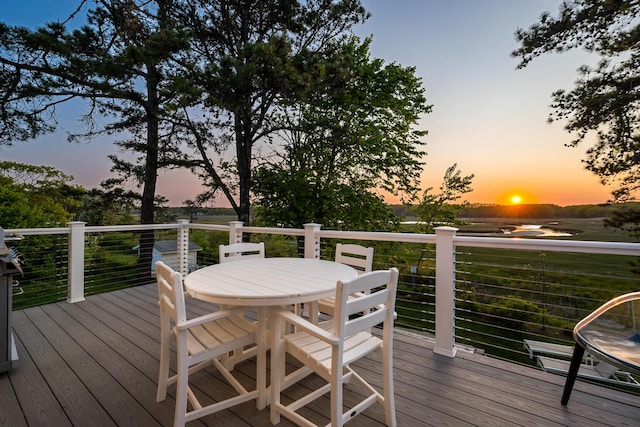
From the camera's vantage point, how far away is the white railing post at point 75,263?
12.8 ft

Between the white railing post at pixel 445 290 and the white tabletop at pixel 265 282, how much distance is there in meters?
0.83

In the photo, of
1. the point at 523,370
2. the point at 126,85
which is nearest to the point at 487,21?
the point at 523,370

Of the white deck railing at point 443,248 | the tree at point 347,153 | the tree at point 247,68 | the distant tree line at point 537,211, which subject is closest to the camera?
the white deck railing at point 443,248

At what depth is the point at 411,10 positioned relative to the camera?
654cm

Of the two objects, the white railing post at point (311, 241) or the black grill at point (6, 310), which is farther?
the white railing post at point (311, 241)

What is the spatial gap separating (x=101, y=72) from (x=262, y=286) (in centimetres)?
621

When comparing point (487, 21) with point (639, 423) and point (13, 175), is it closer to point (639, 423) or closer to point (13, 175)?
point (639, 423)

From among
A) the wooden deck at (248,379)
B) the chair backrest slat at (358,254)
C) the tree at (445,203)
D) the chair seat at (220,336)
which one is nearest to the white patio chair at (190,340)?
the chair seat at (220,336)

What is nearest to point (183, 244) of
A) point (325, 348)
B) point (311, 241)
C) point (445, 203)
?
point (311, 241)

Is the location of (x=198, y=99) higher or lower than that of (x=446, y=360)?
higher

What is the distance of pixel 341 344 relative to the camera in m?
1.43

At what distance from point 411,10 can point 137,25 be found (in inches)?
225

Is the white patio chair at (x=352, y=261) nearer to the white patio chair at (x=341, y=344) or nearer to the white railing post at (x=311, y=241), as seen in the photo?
the white patio chair at (x=341, y=344)

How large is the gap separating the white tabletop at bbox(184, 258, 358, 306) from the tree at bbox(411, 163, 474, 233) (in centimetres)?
917
